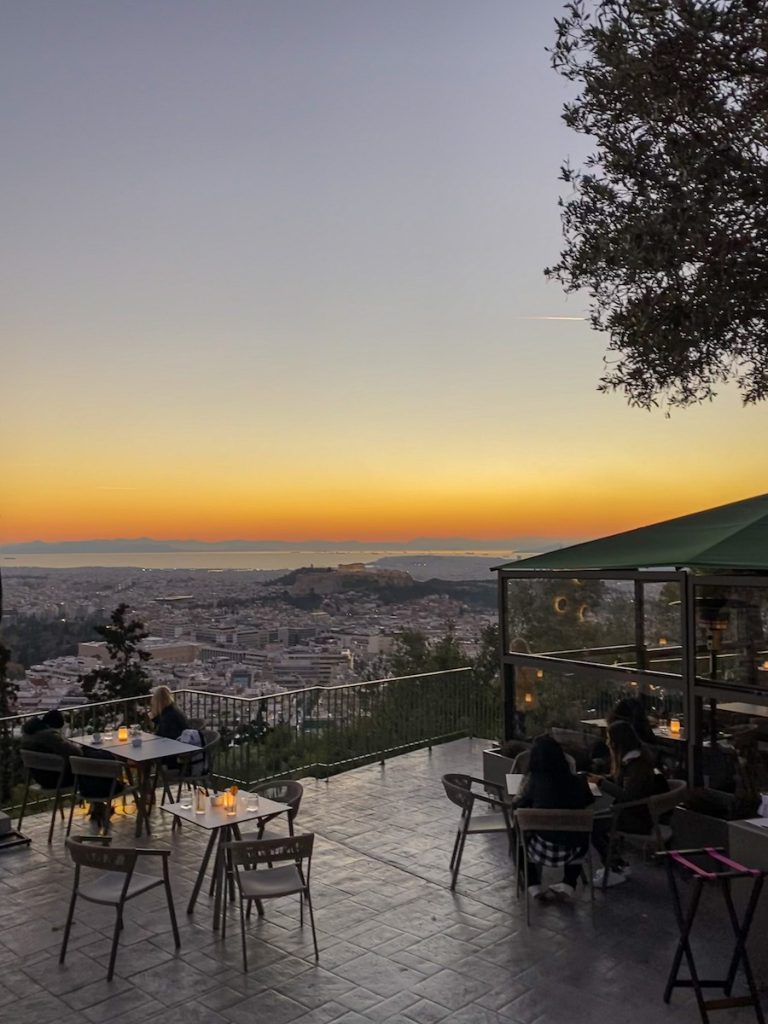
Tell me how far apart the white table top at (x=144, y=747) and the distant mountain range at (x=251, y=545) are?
11.1 meters

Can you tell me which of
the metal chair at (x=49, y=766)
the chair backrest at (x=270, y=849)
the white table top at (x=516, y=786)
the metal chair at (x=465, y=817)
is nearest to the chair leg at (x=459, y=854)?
the metal chair at (x=465, y=817)

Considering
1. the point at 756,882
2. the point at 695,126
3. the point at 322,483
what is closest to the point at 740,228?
the point at 695,126

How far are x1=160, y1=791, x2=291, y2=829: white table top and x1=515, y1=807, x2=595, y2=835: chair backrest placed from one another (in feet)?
5.32

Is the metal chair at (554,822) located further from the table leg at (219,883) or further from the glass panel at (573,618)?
the glass panel at (573,618)

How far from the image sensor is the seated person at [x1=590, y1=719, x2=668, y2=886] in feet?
19.2

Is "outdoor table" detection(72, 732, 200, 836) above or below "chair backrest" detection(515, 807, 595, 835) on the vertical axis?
below

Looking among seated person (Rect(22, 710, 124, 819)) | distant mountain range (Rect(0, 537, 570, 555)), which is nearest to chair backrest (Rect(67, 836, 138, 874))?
seated person (Rect(22, 710, 124, 819))

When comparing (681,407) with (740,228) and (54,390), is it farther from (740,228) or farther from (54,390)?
(54,390)

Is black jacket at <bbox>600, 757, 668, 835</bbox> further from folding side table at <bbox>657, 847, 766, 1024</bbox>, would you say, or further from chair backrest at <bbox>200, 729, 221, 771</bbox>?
chair backrest at <bbox>200, 729, 221, 771</bbox>

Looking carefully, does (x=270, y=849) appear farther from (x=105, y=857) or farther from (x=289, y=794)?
(x=289, y=794)

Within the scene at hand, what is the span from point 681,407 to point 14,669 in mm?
9341

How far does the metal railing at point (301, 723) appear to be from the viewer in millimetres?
8805

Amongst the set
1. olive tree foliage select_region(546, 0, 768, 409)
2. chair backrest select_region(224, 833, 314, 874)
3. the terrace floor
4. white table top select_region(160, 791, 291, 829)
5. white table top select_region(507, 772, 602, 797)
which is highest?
olive tree foliage select_region(546, 0, 768, 409)

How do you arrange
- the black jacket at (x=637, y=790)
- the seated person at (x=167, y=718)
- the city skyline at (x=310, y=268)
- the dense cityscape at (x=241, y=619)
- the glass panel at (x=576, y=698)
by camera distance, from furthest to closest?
the dense cityscape at (x=241, y=619)
the city skyline at (x=310, y=268)
the seated person at (x=167, y=718)
the glass panel at (x=576, y=698)
the black jacket at (x=637, y=790)
